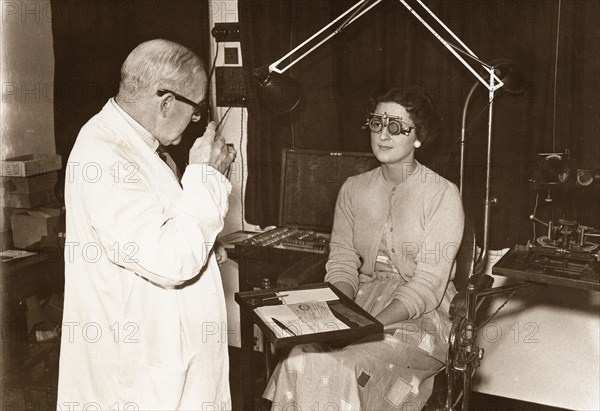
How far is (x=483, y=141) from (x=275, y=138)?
1.19m

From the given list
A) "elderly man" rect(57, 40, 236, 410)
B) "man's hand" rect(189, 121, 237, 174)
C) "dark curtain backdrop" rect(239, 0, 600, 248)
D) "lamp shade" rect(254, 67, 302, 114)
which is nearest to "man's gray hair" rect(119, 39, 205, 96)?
"elderly man" rect(57, 40, 236, 410)

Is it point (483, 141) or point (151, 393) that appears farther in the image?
point (483, 141)

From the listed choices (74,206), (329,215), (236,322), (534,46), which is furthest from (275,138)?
(74,206)

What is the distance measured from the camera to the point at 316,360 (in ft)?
7.83

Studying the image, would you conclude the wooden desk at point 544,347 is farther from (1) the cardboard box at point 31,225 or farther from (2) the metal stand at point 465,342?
(1) the cardboard box at point 31,225

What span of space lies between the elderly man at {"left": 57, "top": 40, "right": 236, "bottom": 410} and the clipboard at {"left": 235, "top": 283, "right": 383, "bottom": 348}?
199 millimetres

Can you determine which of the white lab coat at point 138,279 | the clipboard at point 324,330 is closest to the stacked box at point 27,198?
the clipboard at point 324,330

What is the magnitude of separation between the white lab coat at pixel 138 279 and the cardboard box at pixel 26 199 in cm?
199

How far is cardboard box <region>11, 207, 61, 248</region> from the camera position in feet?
11.5

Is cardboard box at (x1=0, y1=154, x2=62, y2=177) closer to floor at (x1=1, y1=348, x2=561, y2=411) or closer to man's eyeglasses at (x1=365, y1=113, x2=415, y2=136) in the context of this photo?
floor at (x1=1, y1=348, x2=561, y2=411)

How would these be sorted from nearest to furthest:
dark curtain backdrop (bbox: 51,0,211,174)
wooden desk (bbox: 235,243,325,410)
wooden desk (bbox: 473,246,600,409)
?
wooden desk (bbox: 235,243,325,410) → wooden desk (bbox: 473,246,600,409) → dark curtain backdrop (bbox: 51,0,211,174)

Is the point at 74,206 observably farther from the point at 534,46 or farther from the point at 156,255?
the point at 534,46

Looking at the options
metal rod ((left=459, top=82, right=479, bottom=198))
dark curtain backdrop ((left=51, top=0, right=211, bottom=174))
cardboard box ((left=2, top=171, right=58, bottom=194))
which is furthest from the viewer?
cardboard box ((left=2, top=171, right=58, bottom=194))

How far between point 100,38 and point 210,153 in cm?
212
